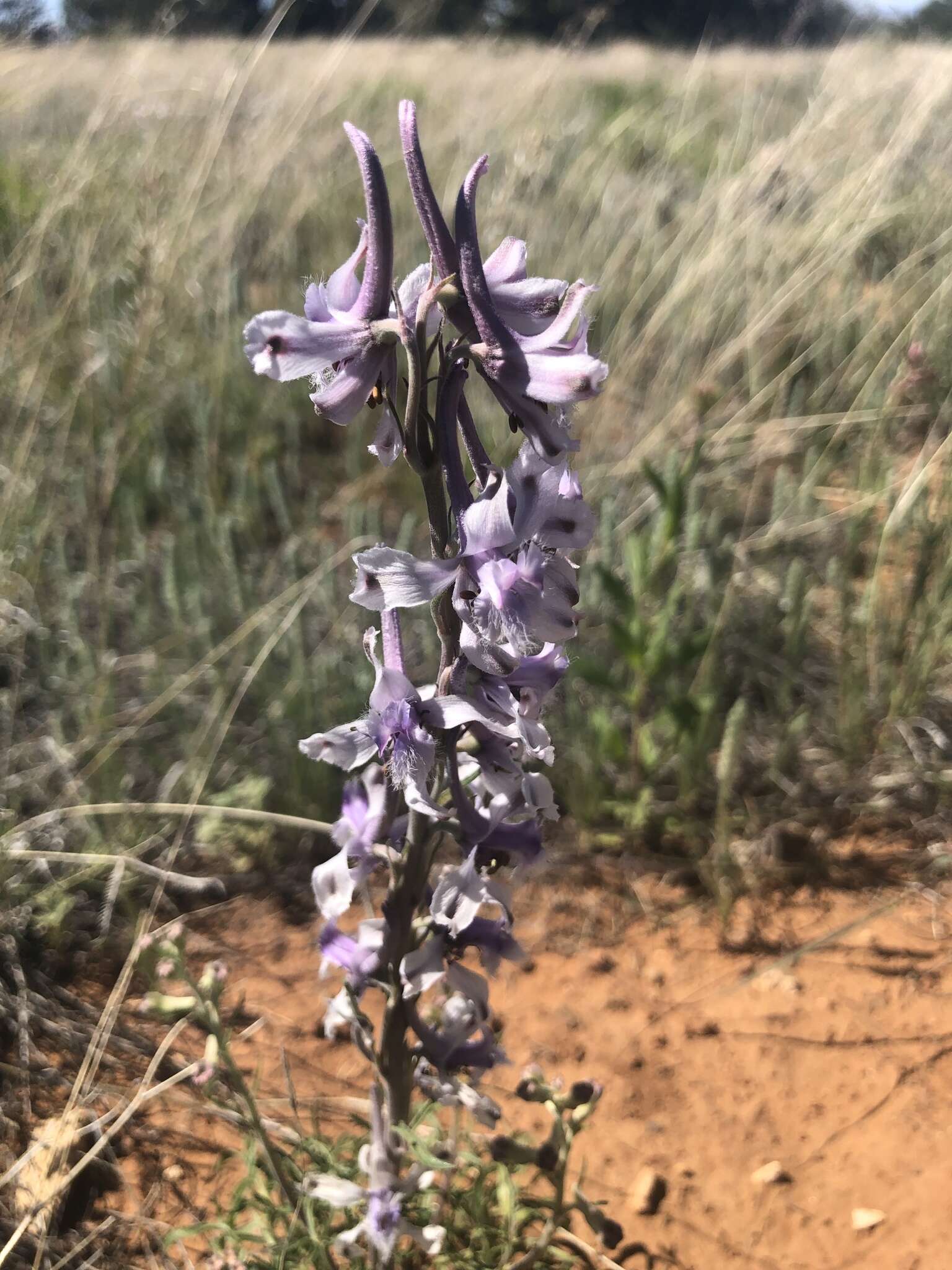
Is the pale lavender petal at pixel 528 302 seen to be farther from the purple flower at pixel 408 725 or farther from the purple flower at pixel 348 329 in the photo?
the purple flower at pixel 408 725

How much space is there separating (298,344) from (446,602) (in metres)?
0.30

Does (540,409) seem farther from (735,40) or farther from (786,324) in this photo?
(735,40)

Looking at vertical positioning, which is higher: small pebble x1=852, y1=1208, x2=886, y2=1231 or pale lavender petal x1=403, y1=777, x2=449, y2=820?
pale lavender petal x1=403, y1=777, x2=449, y2=820

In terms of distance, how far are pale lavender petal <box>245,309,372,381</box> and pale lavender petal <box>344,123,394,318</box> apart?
23 mm

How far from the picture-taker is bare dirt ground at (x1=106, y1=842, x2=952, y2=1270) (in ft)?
5.36

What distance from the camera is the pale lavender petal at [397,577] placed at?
89 centimetres

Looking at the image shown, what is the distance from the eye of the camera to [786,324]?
3738 millimetres

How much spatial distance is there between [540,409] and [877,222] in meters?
2.90

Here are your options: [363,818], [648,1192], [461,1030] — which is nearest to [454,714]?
[363,818]

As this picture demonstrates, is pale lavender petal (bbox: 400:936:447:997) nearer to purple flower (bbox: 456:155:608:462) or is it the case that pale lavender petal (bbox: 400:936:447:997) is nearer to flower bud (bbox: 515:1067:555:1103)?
flower bud (bbox: 515:1067:555:1103)

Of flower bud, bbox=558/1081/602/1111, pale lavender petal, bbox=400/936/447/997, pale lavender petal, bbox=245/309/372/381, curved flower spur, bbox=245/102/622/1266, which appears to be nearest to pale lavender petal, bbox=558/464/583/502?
curved flower spur, bbox=245/102/622/1266

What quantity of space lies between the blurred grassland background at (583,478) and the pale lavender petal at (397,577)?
3.68ft

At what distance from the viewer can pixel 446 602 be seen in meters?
1.00

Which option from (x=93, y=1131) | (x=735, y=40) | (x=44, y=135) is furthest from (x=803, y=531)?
(x=735, y=40)
